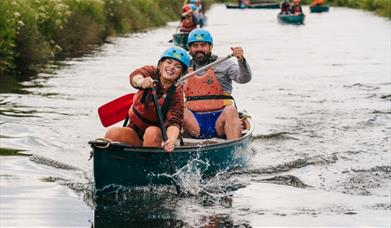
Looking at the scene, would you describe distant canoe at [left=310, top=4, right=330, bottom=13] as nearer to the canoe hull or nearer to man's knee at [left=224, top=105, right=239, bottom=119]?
man's knee at [left=224, top=105, right=239, bottom=119]

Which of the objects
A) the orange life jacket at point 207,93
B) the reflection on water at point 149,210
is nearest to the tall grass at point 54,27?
the orange life jacket at point 207,93

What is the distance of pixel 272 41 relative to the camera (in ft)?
105

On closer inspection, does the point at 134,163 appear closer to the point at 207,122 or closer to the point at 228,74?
the point at 207,122

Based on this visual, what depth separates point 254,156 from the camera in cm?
1092

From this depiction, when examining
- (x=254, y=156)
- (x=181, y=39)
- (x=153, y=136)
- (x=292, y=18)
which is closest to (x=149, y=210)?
(x=153, y=136)

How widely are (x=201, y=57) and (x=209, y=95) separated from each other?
1.67 ft

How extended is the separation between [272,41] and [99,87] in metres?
15.5

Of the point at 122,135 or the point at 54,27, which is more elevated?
the point at 122,135

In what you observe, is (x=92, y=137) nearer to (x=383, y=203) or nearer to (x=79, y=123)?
(x=79, y=123)

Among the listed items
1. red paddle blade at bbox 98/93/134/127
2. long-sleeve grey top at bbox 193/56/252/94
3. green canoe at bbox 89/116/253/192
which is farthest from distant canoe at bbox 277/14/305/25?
green canoe at bbox 89/116/253/192

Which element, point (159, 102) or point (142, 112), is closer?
point (159, 102)

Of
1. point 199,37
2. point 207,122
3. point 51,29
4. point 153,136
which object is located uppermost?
point 199,37

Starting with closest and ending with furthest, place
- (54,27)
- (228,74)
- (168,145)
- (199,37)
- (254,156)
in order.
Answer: (168,145)
(199,37)
(228,74)
(254,156)
(54,27)

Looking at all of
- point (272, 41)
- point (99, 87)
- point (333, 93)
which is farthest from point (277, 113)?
point (272, 41)
